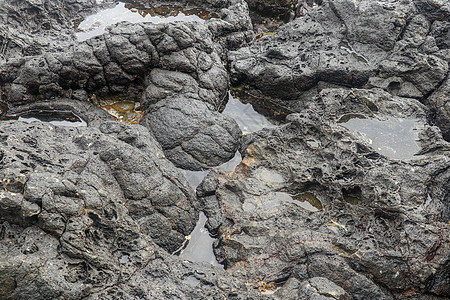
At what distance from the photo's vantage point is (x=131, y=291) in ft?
12.2

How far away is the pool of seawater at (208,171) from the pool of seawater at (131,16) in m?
3.80

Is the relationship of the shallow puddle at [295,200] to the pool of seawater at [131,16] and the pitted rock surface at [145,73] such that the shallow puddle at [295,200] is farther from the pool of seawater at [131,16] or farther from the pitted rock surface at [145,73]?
the pool of seawater at [131,16]

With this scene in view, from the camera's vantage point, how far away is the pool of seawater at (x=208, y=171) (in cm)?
508

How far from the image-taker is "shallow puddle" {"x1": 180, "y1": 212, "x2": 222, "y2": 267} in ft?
16.5

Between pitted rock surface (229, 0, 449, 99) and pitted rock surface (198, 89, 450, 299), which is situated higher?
Result: pitted rock surface (229, 0, 449, 99)

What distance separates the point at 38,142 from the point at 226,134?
3044mm

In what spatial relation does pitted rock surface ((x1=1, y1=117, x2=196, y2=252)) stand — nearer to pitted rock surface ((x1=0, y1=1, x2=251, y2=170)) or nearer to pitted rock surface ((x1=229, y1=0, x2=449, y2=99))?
pitted rock surface ((x1=0, y1=1, x2=251, y2=170))

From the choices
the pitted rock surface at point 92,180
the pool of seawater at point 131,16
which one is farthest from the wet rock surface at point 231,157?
the pool of seawater at point 131,16

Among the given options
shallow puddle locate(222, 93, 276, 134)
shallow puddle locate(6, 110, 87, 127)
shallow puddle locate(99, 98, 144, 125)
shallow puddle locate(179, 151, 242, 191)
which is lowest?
shallow puddle locate(6, 110, 87, 127)

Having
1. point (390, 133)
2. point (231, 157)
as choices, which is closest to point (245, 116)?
point (231, 157)

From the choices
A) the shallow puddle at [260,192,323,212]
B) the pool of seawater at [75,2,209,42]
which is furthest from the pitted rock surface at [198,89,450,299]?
the pool of seawater at [75,2,209,42]

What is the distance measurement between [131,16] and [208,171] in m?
6.44

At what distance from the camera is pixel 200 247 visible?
16.9 feet

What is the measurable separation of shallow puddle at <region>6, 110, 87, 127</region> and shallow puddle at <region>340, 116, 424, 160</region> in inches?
187
